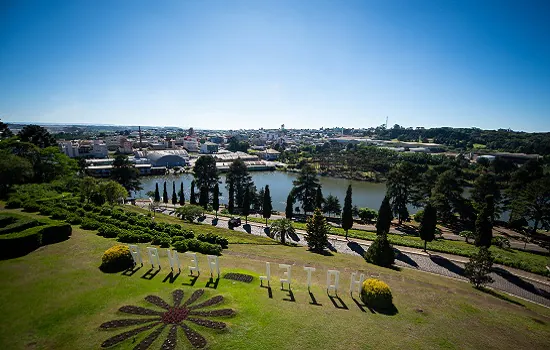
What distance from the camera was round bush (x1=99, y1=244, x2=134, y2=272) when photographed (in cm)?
1620

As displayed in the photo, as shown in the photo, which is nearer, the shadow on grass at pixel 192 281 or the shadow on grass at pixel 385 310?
the shadow on grass at pixel 385 310

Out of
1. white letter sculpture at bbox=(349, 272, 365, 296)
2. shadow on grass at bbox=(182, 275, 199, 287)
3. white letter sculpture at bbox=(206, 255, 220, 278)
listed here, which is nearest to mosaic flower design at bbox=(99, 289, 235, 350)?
shadow on grass at bbox=(182, 275, 199, 287)

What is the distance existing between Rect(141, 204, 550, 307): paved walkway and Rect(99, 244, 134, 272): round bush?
19.9 meters

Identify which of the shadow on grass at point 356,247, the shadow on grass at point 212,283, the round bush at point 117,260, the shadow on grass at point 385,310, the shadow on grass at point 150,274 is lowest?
the shadow on grass at point 356,247

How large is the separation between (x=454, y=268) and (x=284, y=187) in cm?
6339

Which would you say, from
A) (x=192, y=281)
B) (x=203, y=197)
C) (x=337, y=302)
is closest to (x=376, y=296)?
(x=337, y=302)

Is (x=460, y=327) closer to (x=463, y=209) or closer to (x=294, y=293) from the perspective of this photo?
(x=294, y=293)

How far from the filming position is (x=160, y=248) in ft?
67.3

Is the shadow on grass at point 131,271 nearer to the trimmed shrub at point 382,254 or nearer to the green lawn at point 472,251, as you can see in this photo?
the trimmed shrub at point 382,254

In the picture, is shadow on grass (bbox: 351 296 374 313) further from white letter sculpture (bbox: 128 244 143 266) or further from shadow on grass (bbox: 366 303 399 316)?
white letter sculpture (bbox: 128 244 143 266)

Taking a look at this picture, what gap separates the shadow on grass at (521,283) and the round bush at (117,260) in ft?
94.4

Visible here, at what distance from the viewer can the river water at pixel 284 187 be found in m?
69.9

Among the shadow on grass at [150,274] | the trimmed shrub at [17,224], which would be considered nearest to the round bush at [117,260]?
the shadow on grass at [150,274]

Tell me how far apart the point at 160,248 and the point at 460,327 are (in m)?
18.4
